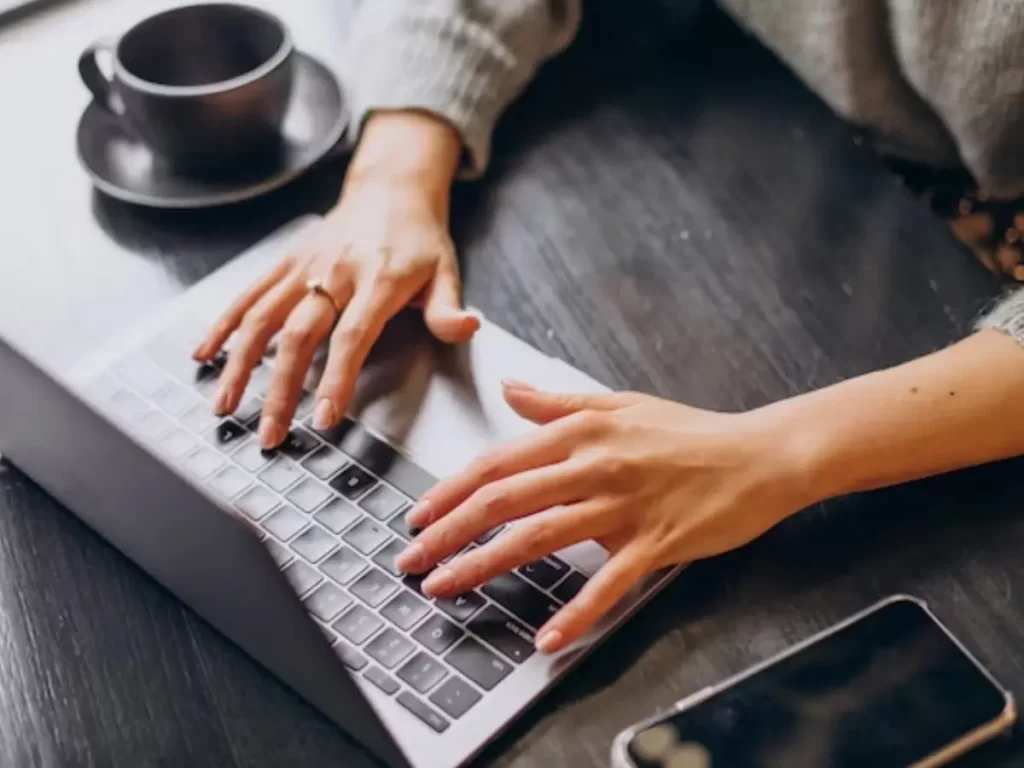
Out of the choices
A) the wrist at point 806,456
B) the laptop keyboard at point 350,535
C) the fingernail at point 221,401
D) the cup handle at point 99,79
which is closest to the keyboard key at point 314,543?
the laptop keyboard at point 350,535

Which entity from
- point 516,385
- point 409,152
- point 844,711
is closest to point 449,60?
point 409,152

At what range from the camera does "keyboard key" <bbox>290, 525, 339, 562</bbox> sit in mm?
591

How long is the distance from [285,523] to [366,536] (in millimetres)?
43

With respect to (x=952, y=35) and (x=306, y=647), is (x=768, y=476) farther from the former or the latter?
(x=952, y=35)

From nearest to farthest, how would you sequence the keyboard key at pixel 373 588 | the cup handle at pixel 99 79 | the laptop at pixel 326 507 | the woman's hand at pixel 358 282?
the laptop at pixel 326 507 < the keyboard key at pixel 373 588 < the woman's hand at pixel 358 282 < the cup handle at pixel 99 79

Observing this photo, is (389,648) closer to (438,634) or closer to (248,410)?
(438,634)

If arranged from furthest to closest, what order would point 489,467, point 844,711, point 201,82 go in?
1. point 201,82
2. point 489,467
3. point 844,711

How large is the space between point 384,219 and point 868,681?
1.36 ft

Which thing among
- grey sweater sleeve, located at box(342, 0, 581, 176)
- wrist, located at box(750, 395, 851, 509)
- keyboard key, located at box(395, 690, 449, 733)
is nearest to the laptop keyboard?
keyboard key, located at box(395, 690, 449, 733)

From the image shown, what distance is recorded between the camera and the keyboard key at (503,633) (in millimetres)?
548

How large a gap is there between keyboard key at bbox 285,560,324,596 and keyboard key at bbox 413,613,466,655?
59 mm

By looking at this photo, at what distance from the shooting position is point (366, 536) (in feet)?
1.97

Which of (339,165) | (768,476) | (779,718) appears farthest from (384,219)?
(779,718)

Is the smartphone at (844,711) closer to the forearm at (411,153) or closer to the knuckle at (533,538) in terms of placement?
the knuckle at (533,538)
